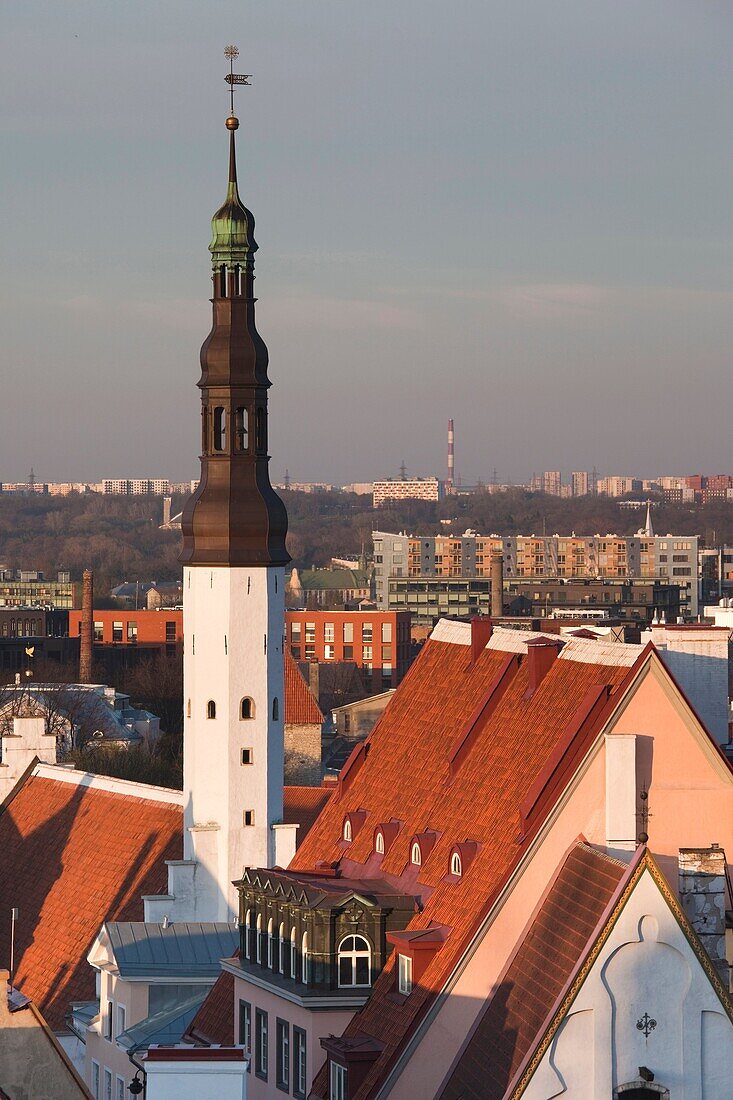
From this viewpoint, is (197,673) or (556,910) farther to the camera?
(197,673)

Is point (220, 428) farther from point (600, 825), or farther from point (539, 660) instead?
point (600, 825)

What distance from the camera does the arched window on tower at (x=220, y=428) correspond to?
2201 inches

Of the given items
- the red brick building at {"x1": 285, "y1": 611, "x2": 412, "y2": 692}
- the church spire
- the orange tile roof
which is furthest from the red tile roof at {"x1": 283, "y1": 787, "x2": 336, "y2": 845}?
the red brick building at {"x1": 285, "y1": 611, "x2": 412, "y2": 692}

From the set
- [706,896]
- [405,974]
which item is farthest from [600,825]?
[405,974]

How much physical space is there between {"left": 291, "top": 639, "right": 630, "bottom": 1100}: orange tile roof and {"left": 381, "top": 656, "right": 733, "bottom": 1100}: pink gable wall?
0.30 meters

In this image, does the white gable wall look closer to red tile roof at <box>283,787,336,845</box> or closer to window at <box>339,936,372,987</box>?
window at <box>339,936,372,987</box>

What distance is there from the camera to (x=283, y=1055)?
135ft

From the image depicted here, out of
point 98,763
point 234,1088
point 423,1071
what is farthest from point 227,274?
point 98,763

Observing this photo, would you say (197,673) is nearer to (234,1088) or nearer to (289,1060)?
(289,1060)

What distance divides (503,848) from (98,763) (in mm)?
56320

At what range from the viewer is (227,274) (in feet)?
187

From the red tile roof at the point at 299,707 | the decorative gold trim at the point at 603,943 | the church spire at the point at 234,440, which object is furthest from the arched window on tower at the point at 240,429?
the red tile roof at the point at 299,707

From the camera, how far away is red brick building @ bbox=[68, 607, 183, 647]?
194m

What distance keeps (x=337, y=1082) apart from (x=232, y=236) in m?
24.7
